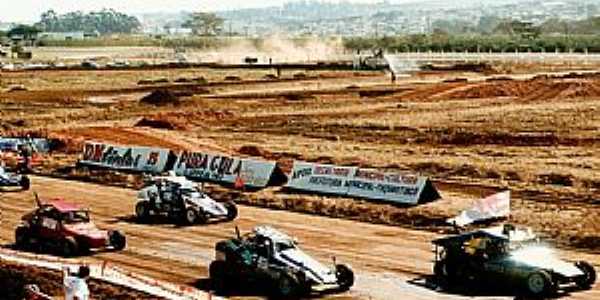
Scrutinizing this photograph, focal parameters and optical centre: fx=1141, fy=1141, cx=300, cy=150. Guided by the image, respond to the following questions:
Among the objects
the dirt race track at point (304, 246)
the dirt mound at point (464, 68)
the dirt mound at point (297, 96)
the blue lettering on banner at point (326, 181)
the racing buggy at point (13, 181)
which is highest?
the dirt mound at point (464, 68)

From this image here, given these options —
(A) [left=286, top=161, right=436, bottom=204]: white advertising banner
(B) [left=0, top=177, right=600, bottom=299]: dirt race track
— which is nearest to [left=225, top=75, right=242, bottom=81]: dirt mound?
(A) [left=286, top=161, right=436, bottom=204]: white advertising banner

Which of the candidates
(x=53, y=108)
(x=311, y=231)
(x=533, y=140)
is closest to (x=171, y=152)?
(x=311, y=231)

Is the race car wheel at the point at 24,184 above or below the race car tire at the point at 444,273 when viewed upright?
below

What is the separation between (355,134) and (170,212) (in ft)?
90.2

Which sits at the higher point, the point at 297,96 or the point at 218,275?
the point at 297,96

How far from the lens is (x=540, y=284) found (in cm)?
2655

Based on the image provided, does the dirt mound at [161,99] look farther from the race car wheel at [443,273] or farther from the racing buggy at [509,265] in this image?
the racing buggy at [509,265]

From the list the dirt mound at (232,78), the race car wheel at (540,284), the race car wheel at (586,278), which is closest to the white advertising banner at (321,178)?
the race car wheel at (586,278)

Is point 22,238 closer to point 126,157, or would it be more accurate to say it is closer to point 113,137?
point 126,157

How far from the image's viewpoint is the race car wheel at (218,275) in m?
28.9

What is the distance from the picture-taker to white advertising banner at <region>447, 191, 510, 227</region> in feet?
119

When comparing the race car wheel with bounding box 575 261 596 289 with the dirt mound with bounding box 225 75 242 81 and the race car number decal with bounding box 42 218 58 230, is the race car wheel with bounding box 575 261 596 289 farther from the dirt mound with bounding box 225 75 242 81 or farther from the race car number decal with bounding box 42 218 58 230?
the dirt mound with bounding box 225 75 242 81

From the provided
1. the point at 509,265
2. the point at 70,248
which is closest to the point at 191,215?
the point at 70,248

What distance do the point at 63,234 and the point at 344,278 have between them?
31.3ft
